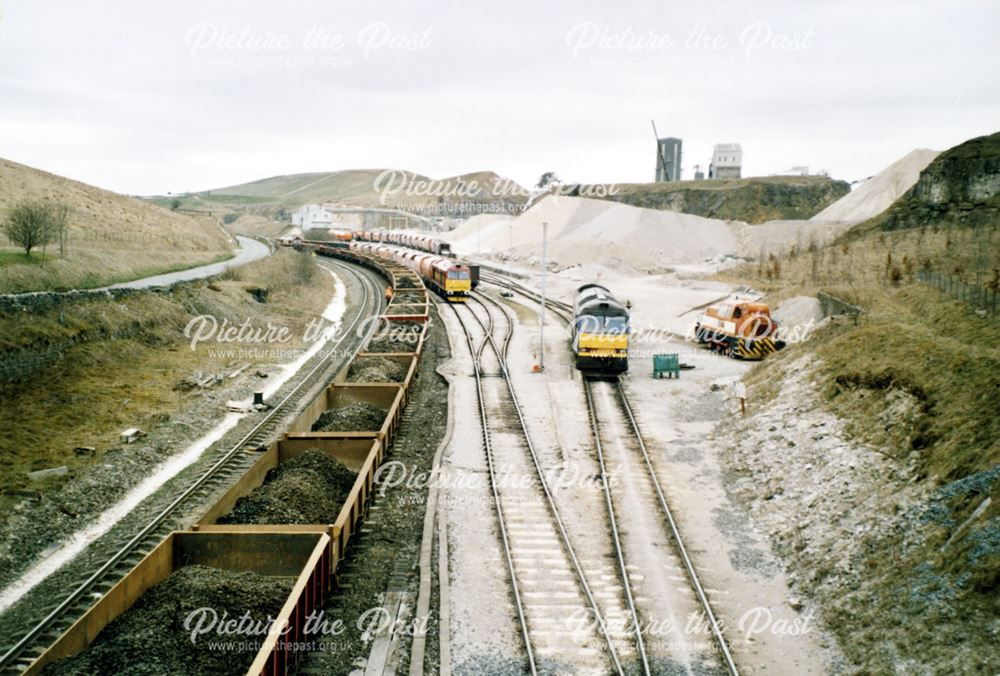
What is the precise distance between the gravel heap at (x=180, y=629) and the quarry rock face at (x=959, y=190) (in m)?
52.6

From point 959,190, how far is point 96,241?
63.1m

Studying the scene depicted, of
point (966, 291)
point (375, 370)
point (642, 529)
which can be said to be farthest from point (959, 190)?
point (642, 529)

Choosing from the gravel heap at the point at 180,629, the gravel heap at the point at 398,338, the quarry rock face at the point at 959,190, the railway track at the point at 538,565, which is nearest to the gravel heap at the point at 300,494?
the gravel heap at the point at 180,629

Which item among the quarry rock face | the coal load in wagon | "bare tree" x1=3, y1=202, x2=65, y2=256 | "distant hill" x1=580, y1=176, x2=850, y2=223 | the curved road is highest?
"distant hill" x1=580, y1=176, x2=850, y2=223

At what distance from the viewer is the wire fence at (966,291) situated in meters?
22.8

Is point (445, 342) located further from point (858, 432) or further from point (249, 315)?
point (858, 432)

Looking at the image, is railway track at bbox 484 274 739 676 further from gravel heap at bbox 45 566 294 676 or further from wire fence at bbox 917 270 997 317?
wire fence at bbox 917 270 997 317

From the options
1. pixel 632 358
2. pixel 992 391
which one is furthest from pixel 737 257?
pixel 992 391

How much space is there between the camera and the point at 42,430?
18844 millimetres

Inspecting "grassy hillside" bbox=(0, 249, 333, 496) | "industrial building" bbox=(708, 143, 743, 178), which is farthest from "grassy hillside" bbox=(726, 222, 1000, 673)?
"industrial building" bbox=(708, 143, 743, 178)

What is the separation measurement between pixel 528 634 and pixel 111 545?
875cm

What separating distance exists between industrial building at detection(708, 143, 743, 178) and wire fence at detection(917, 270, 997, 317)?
122 metres

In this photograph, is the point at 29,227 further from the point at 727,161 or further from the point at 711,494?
the point at 727,161

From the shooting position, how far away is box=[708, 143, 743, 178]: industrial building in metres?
149
